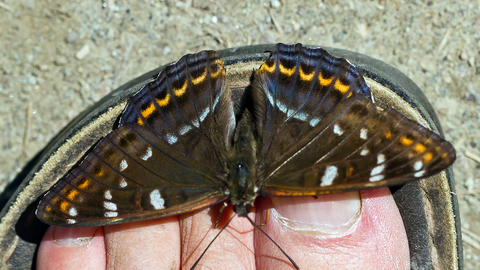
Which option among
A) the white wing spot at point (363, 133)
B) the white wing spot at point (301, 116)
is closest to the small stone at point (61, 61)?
the white wing spot at point (301, 116)

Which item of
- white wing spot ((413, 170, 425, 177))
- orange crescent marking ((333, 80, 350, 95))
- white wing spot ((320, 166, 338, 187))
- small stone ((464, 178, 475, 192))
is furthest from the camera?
small stone ((464, 178, 475, 192))

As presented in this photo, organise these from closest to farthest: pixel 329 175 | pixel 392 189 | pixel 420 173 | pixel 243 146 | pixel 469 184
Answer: pixel 420 173, pixel 329 175, pixel 243 146, pixel 392 189, pixel 469 184

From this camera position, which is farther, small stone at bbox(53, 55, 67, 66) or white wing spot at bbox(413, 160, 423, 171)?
small stone at bbox(53, 55, 67, 66)

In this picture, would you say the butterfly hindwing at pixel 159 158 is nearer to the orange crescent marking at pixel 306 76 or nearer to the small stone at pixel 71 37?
the orange crescent marking at pixel 306 76

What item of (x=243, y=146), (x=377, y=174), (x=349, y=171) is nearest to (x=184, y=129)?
(x=243, y=146)

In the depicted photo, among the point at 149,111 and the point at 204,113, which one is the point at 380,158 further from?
the point at 149,111

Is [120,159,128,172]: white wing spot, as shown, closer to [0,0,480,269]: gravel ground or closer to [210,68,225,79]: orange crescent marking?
[210,68,225,79]: orange crescent marking

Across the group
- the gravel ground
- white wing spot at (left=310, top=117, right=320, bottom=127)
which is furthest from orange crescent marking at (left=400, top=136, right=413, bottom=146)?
the gravel ground
